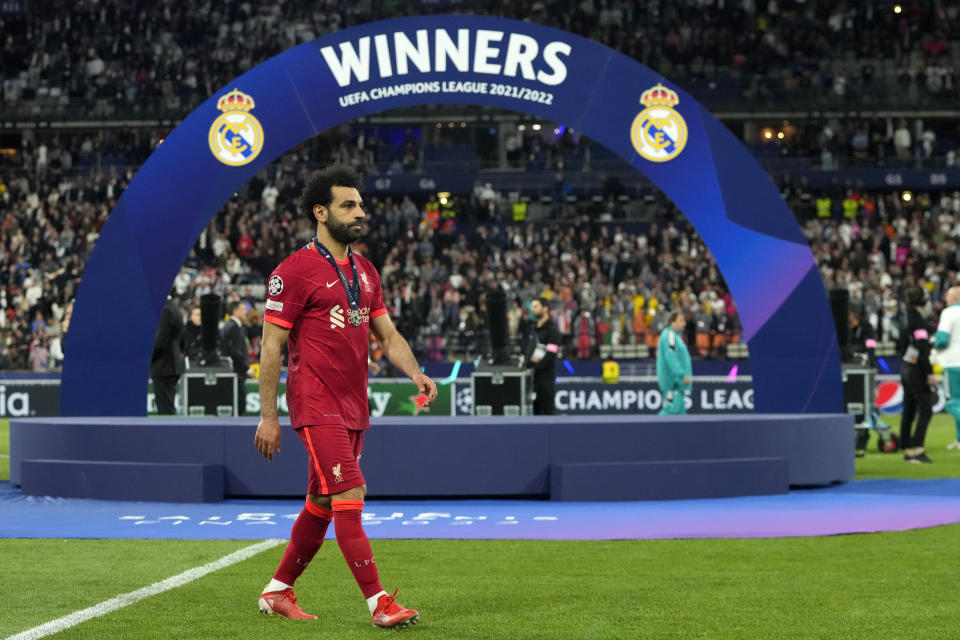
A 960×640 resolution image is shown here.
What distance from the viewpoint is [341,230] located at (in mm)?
6969

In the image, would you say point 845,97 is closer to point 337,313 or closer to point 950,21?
point 950,21

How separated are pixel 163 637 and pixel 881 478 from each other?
1028 centimetres

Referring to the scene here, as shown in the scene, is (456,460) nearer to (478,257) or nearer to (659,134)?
(659,134)

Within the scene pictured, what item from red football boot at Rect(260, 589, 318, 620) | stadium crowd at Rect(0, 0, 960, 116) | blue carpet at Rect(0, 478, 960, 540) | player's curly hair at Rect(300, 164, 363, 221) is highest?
stadium crowd at Rect(0, 0, 960, 116)

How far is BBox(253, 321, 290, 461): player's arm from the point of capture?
6.62m

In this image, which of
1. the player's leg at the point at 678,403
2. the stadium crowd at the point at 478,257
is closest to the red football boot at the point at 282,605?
the player's leg at the point at 678,403

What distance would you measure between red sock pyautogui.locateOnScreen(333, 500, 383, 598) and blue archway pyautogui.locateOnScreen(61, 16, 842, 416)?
8.26 meters

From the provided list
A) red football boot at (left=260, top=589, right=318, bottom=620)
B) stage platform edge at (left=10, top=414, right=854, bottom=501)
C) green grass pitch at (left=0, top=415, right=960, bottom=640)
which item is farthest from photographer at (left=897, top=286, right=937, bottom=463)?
red football boot at (left=260, top=589, right=318, bottom=620)

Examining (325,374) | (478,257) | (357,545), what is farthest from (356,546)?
(478,257)

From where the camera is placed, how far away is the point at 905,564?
868 cm

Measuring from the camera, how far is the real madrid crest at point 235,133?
14.6 meters

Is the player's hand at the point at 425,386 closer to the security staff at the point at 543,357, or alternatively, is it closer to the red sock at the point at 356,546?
the red sock at the point at 356,546

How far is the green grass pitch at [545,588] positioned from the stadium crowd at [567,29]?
109 ft

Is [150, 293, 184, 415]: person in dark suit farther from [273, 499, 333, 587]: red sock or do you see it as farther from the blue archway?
[273, 499, 333, 587]: red sock
